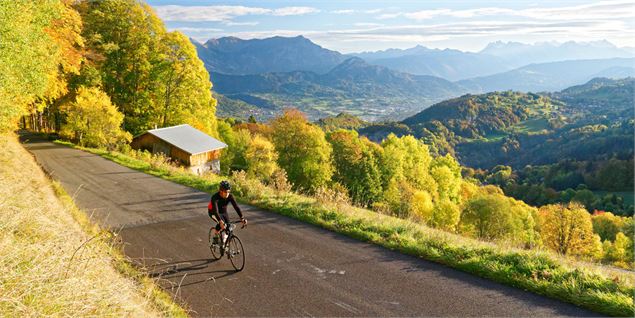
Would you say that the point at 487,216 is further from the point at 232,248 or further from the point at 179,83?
the point at 232,248

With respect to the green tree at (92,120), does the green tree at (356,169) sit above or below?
below

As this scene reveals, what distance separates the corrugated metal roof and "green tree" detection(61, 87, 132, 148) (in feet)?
16.2

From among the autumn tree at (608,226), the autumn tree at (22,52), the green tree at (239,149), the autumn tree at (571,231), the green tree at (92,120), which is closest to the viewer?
the autumn tree at (22,52)

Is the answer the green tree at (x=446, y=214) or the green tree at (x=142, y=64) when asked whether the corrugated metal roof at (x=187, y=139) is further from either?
the green tree at (x=446, y=214)

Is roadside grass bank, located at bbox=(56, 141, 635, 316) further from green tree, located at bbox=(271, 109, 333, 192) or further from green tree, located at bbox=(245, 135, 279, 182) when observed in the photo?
green tree, located at bbox=(271, 109, 333, 192)

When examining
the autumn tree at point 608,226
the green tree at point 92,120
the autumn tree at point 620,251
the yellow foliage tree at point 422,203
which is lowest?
the autumn tree at point 608,226

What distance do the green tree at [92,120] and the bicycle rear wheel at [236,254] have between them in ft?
103

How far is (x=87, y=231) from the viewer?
11859 mm

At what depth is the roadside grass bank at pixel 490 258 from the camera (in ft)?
26.5

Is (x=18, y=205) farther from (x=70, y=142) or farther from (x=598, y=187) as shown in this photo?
(x=598, y=187)

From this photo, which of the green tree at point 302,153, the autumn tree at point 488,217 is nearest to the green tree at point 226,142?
Answer: the green tree at point 302,153

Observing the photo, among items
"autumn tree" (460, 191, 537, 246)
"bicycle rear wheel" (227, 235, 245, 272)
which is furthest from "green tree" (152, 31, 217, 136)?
"autumn tree" (460, 191, 537, 246)

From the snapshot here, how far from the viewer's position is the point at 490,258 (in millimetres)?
10078

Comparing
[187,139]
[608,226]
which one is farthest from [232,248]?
[608,226]
